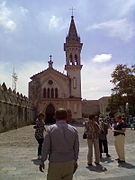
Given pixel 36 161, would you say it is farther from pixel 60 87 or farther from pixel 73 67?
pixel 73 67

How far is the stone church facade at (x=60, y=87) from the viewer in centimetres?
6078

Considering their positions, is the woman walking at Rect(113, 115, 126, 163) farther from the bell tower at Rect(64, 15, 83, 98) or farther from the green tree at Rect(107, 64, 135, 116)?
the bell tower at Rect(64, 15, 83, 98)

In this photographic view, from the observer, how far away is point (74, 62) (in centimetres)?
6419

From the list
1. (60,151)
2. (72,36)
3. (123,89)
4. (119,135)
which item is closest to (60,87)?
(72,36)

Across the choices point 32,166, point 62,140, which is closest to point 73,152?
point 62,140

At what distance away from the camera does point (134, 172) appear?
27.2 feet

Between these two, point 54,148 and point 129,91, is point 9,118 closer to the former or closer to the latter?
point 129,91

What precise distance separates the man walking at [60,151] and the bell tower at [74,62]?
58.2m

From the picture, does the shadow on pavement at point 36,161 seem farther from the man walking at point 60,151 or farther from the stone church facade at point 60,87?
the stone church facade at point 60,87

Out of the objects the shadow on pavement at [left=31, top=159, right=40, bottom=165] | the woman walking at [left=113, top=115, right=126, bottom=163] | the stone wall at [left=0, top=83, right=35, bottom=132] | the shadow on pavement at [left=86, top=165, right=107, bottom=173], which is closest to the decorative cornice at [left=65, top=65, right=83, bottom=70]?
the stone wall at [left=0, top=83, right=35, bottom=132]

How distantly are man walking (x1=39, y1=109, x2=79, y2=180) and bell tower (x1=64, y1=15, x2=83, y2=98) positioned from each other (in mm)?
58195

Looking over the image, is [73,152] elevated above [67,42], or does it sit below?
below

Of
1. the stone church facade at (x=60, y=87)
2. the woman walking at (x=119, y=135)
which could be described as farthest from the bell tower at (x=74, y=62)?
the woman walking at (x=119, y=135)

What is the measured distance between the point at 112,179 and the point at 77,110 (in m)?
54.0
